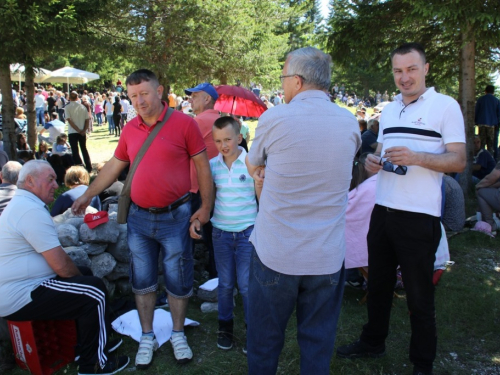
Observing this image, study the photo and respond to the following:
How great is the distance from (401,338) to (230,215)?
5.63 ft

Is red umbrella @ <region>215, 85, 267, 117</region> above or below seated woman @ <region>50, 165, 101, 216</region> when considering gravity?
above

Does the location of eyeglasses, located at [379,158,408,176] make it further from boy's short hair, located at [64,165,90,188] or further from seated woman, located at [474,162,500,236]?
seated woman, located at [474,162,500,236]

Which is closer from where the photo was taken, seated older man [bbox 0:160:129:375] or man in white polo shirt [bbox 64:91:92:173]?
seated older man [bbox 0:160:129:375]

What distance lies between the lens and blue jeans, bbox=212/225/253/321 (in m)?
3.39

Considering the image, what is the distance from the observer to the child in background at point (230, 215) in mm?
3389

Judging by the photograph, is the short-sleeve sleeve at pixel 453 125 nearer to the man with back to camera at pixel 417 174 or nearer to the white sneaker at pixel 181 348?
the man with back to camera at pixel 417 174

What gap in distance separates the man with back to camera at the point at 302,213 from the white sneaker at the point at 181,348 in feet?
3.66

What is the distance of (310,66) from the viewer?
6.85 feet

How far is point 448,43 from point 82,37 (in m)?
7.37

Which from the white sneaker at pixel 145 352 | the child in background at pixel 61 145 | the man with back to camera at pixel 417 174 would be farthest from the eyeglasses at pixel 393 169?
the child in background at pixel 61 145

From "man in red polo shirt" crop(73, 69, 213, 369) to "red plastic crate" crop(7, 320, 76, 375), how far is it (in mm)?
545

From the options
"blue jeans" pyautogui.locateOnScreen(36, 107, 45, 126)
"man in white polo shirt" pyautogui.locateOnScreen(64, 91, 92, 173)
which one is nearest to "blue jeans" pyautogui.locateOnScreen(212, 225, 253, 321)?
"man in white polo shirt" pyautogui.locateOnScreen(64, 91, 92, 173)

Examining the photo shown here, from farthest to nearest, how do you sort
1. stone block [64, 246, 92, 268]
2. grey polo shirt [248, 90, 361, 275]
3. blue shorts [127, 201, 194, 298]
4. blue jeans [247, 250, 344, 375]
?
1. stone block [64, 246, 92, 268]
2. blue shorts [127, 201, 194, 298]
3. blue jeans [247, 250, 344, 375]
4. grey polo shirt [248, 90, 361, 275]

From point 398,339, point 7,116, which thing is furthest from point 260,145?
point 7,116
